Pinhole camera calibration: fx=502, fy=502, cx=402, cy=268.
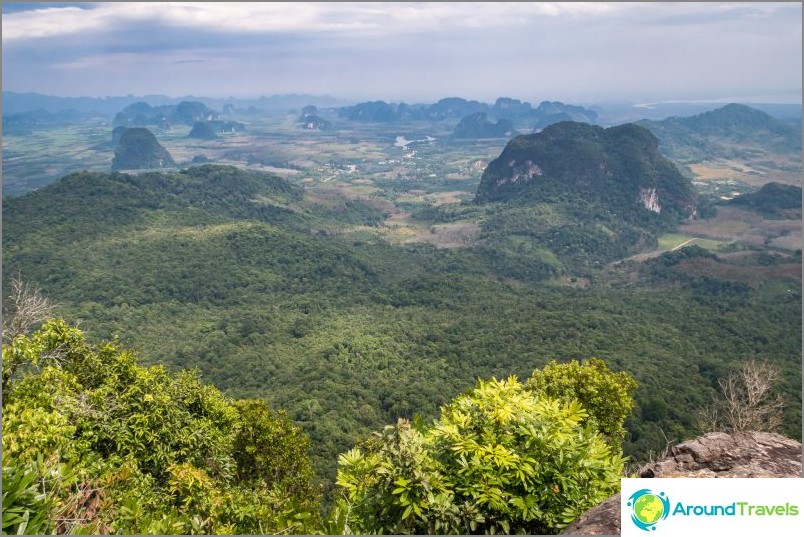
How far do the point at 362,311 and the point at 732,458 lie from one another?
171 feet

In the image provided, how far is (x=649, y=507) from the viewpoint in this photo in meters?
6.27

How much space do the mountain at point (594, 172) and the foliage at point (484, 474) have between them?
125 metres

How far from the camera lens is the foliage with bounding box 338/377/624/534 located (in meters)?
6.88

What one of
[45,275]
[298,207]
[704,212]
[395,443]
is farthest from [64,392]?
[704,212]

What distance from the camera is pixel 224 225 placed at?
268 feet

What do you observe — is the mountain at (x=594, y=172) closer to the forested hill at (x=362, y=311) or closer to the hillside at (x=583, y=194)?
the hillside at (x=583, y=194)

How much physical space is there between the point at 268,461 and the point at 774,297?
71880mm

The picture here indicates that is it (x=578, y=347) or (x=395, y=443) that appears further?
(x=578, y=347)

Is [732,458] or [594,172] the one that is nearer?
[732,458]

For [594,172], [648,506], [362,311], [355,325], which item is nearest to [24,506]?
[648,506]

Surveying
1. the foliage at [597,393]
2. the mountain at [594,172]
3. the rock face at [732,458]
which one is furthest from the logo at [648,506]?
the mountain at [594,172]

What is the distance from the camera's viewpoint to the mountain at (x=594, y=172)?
12644cm

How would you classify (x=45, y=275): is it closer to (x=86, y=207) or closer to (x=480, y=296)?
(x=86, y=207)

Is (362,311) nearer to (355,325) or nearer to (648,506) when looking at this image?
(355,325)
